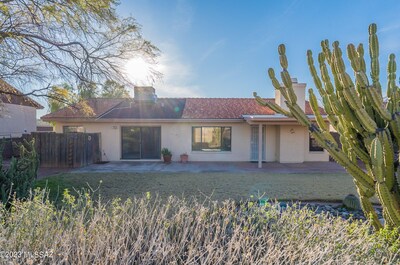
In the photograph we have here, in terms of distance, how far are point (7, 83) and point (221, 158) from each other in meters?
11.8

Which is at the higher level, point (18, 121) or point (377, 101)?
point (18, 121)

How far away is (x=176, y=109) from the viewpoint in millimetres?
17203

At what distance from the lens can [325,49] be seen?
387cm

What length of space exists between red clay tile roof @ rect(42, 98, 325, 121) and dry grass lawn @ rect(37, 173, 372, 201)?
18.1 feet

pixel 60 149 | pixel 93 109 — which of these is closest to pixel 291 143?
pixel 60 149

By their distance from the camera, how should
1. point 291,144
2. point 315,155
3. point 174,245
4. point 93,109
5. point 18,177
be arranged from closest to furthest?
point 174,245 → point 18,177 → point 291,144 → point 315,155 → point 93,109

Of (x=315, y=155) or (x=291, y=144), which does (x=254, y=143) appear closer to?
(x=291, y=144)

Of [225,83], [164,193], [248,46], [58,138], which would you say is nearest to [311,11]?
[248,46]

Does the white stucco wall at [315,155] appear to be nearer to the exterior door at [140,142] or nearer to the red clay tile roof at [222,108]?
the red clay tile roof at [222,108]

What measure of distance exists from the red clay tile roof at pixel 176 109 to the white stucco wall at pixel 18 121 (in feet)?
23.0

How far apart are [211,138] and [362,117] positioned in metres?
12.5

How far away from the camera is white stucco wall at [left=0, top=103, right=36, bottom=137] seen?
19520 millimetres

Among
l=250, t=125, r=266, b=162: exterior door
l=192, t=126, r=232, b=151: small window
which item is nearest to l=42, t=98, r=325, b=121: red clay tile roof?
l=192, t=126, r=232, b=151: small window

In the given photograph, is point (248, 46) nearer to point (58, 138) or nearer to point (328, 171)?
point (328, 171)
